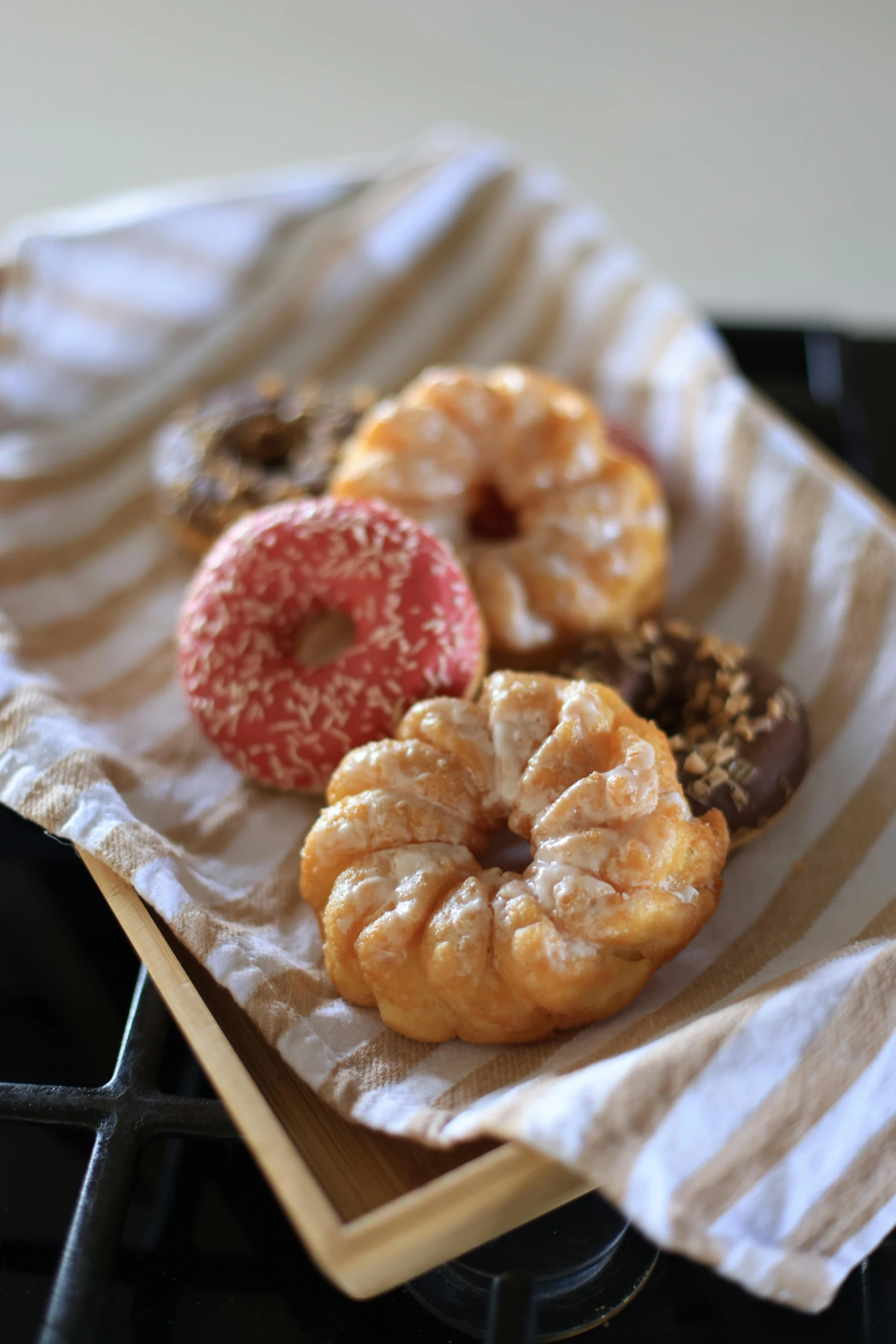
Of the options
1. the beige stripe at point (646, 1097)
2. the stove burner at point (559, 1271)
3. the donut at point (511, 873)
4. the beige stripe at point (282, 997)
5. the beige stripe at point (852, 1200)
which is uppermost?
the donut at point (511, 873)

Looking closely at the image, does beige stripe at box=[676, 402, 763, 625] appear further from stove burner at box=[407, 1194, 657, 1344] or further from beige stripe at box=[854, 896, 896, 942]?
stove burner at box=[407, 1194, 657, 1344]

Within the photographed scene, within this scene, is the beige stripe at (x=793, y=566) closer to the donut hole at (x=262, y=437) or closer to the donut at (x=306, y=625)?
the donut at (x=306, y=625)

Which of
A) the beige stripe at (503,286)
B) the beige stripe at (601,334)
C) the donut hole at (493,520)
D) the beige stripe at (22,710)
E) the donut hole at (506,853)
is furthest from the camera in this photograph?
the beige stripe at (503,286)

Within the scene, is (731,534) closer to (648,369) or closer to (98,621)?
(648,369)

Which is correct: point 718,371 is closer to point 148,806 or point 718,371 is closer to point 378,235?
point 378,235

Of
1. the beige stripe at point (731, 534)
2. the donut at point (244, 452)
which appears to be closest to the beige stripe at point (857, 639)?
the beige stripe at point (731, 534)

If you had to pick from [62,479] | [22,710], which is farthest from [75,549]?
[22,710]
